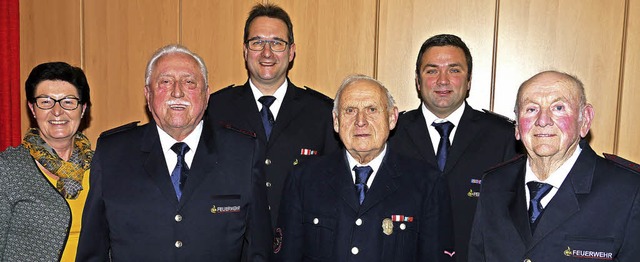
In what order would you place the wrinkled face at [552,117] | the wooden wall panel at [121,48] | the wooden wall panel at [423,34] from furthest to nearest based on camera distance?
the wooden wall panel at [121,48] < the wooden wall panel at [423,34] < the wrinkled face at [552,117]

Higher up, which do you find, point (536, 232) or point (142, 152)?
point (142, 152)

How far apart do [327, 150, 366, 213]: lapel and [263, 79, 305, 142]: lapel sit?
77cm

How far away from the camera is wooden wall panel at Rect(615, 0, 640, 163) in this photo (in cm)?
421

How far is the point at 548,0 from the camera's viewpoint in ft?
14.1

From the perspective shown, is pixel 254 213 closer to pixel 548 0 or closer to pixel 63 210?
pixel 63 210

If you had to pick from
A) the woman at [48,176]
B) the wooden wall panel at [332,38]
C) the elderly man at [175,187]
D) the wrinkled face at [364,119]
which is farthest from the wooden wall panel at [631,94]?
the woman at [48,176]

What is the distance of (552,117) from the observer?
2299 mm

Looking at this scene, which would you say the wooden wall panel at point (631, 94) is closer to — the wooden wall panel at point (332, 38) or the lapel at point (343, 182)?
the wooden wall panel at point (332, 38)

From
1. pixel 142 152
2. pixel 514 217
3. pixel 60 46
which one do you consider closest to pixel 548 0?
pixel 514 217

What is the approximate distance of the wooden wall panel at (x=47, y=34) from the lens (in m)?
4.82

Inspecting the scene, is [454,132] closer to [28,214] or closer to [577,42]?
[577,42]

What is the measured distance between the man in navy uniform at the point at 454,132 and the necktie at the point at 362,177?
0.72 metres

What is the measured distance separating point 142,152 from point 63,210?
20.8 inches

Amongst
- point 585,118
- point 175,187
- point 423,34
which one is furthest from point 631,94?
point 175,187
